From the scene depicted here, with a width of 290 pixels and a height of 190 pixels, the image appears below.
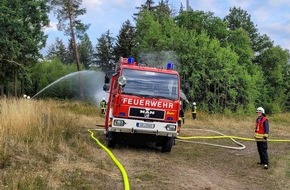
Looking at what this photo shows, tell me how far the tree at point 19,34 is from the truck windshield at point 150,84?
26842mm

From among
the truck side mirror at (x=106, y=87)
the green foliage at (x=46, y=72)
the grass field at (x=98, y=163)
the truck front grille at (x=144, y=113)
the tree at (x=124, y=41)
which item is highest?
the tree at (x=124, y=41)

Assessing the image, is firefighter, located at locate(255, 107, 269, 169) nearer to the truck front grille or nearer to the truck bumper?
the truck bumper

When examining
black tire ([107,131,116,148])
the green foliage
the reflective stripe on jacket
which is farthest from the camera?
the green foliage

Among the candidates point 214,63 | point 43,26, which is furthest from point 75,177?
point 43,26

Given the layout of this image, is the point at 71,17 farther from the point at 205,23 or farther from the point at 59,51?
the point at 59,51

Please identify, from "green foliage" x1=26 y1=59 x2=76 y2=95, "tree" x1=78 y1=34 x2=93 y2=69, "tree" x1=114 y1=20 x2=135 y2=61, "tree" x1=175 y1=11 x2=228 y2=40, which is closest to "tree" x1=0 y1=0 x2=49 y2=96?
"tree" x1=114 y1=20 x2=135 y2=61

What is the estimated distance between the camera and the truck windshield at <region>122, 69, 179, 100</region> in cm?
1177

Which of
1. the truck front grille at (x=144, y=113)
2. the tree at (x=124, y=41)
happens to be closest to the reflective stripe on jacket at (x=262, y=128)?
the truck front grille at (x=144, y=113)

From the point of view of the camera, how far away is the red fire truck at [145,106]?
450 inches

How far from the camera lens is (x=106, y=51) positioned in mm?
67750

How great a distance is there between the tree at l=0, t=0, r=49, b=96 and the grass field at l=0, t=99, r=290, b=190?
2539cm

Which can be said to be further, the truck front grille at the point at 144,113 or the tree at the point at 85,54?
the tree at the point at 85,54

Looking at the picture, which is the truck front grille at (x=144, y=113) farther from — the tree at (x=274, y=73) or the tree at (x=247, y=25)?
the tree at (x=247, y=25)

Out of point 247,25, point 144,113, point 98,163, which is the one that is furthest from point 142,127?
point 247,25
